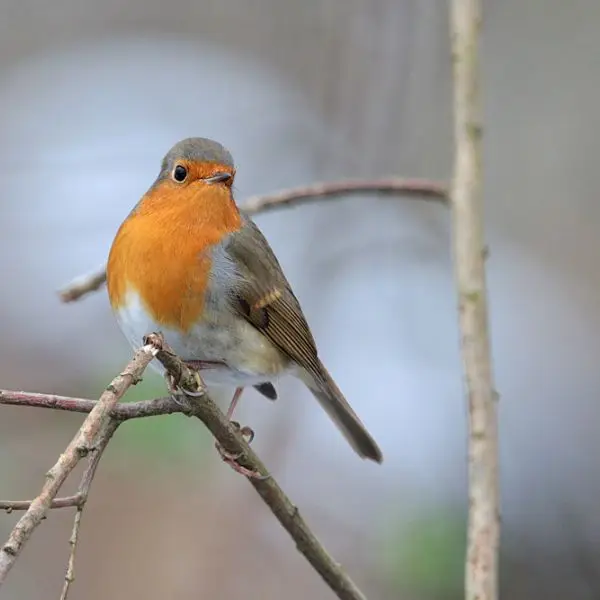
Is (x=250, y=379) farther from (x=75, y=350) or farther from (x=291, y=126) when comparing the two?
A: (x=291, y=126)

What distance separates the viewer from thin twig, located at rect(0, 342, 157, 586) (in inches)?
43.6

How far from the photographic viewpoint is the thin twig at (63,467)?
111cm

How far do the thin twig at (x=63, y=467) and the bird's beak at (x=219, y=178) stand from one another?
1126mm

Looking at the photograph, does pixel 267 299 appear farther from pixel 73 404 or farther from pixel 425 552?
pixel 73 404

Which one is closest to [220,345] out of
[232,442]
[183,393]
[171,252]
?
[171,252]

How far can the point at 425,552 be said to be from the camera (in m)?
2.95

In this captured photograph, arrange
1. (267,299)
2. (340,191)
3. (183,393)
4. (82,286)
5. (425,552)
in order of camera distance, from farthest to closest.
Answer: (425,552)
(267,299)
(340,191)
(82,286)
(183,393)

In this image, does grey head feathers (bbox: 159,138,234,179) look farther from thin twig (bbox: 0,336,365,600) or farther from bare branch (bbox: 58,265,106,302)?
thin twig (bbox: 0,336,365,600)

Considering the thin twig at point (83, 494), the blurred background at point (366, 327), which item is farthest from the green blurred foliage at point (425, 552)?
the thin twig at point (83, 494)

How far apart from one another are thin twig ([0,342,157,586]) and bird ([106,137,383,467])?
933 millimetres

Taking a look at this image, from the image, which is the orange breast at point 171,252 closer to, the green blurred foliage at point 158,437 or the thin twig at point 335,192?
the thin twig at point 335,192

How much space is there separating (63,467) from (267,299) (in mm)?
1486

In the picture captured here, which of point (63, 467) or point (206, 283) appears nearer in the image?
point (63, 467)

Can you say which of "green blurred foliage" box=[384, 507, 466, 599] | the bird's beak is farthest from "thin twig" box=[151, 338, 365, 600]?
"green blurred foliage" box=[384, 507, 466, 599]
